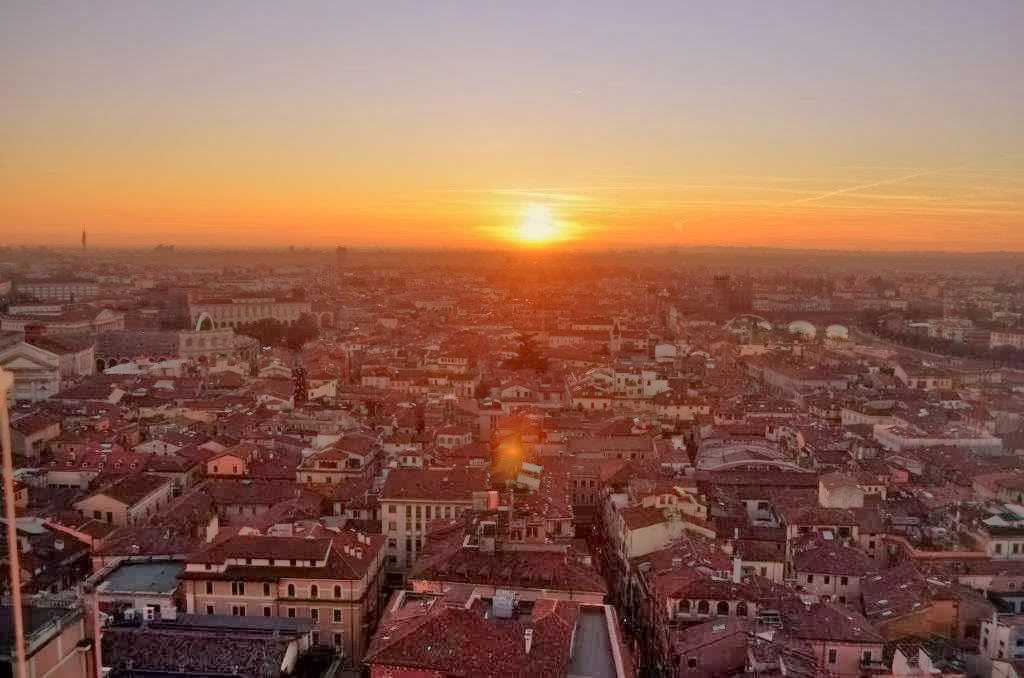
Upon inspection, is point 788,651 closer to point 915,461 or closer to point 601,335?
point 915,461

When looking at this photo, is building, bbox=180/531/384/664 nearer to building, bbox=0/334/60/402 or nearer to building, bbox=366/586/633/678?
building, bbox=366/586/633/678

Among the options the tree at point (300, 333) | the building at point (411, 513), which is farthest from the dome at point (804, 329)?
the building at point (411, 513)

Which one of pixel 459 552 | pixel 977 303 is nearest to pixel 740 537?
pixel 459 552

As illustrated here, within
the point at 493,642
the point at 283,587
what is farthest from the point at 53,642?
the point at 283,587

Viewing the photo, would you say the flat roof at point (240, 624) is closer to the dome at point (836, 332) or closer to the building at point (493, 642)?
the building at point (493, 642)

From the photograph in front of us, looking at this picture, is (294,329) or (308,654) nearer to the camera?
(308,654)

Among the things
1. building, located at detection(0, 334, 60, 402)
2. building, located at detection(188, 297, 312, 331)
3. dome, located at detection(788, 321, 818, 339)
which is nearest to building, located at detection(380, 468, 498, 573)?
building, located at detection(0, 334, 60, 402)
